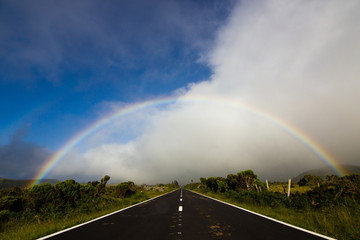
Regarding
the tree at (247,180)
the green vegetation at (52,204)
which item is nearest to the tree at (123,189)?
the green vegetation at (52,204)

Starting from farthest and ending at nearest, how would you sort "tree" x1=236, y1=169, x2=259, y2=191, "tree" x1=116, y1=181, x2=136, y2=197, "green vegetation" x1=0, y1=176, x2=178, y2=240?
"tree" x1=236, y1=169, x2=259, y2=191 < "tree" x1=116, y1=181, x2=136, y2=197 < "green vegetation" x1=0, y1=176, x2=178, y2=240

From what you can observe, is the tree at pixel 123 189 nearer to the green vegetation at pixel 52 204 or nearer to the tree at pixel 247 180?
the green vegetation at pixel 52 204

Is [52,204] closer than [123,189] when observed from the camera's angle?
Yes

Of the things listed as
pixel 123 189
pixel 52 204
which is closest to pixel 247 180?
pixel 123 189

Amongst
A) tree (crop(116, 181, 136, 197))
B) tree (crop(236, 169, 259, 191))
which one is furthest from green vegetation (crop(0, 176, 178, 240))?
tree (crop(236, 169, 259, 191))

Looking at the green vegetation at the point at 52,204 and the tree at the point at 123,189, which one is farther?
the tree at the point at 123,189

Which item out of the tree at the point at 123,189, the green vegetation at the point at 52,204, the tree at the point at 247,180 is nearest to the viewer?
the green vegetation at the point at 52,204

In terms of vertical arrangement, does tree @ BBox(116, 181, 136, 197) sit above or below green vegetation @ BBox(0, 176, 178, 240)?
above

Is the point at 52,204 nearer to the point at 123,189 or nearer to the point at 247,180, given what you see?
the point at 123,189

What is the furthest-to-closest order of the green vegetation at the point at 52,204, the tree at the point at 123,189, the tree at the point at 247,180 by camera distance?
the tree at the point at 247,180 → the tree at the point at 123,189 → the green vegetation at the point at 52,204

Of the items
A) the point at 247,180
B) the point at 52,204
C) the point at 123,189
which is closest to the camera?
the point at 52,204

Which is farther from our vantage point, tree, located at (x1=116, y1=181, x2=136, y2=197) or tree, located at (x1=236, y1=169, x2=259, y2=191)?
tree, located at (x1=236, y1=169, x2=259, y2=191)

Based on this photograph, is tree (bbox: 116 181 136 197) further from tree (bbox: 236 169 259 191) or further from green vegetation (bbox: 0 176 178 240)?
tree (bbox: 236 169 259 191)

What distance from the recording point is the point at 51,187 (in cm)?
1480
